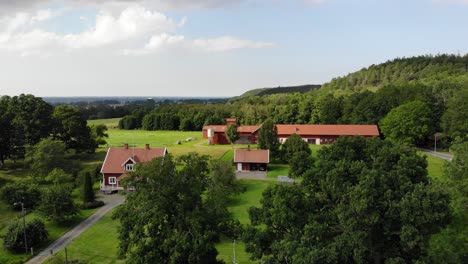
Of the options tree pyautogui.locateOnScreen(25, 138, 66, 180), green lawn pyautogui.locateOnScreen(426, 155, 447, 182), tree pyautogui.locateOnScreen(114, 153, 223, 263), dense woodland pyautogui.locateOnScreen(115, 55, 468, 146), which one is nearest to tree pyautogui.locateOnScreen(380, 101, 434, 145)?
dense woodland pyautogui.locateOnScreen(115, 55, 468, 146)

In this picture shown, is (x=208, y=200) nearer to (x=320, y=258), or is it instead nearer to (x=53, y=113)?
(x=320, y=258)

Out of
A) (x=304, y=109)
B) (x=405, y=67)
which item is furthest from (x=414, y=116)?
(x=405, y=67)

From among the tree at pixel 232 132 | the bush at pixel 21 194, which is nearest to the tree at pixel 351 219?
the bush at pixel 21 194

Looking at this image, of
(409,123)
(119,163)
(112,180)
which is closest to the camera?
(112,180)

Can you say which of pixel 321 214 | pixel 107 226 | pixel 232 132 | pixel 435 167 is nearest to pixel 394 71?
pixel 232 132

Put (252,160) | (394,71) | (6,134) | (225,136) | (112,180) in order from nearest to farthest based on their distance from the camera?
1. (112,180)
2. (6,134)
3. (252,160)
4. (225,136)
5. (394,71)

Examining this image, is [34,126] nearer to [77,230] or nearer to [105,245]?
[77,230]
